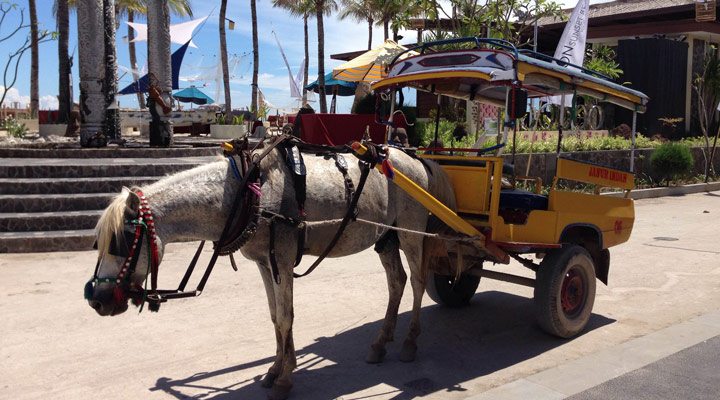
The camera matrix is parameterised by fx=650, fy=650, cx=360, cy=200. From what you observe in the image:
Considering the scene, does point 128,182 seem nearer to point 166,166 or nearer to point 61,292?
point 166,166

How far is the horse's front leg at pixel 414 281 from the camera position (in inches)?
214

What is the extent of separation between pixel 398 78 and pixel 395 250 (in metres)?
1.54

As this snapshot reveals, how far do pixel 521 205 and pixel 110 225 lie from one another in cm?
358

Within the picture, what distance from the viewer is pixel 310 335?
599 centimetres

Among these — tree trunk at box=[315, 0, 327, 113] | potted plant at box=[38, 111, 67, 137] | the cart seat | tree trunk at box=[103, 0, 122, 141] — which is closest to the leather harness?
the cart seat

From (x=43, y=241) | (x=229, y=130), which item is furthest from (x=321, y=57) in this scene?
(x=43, y=241)

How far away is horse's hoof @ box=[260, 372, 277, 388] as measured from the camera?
4.78 m

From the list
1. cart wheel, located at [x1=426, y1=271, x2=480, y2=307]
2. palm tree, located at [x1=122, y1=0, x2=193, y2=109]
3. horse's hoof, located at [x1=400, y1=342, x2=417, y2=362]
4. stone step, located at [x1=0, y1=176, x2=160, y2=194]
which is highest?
palm tree, located at [x1=122, y1=0, x2=193, y2=109]

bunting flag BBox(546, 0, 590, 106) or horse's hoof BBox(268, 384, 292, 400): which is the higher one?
bunting flag BBox(546, 0, 590, 106)

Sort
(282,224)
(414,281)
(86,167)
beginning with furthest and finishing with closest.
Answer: (86,167)
(414,281)
(282,224)

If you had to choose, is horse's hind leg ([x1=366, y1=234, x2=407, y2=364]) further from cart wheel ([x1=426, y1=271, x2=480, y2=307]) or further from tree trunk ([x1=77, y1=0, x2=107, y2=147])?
tree trunk ([x1=77, y1=0, x2=107, y2=147])

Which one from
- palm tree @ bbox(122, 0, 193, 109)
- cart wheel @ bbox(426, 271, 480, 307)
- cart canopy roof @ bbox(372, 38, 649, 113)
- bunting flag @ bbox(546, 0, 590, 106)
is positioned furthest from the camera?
palm tree @ bbox(122, 0, 193, 109)

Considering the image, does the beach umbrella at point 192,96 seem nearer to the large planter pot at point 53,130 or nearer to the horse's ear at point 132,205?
the large planter pot at point 53,130

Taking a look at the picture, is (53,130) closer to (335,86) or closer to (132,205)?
(335,86)
